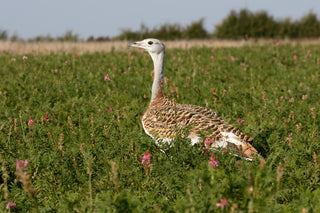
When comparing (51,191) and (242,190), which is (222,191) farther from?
(51,191)

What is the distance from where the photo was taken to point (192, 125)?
3963 mm

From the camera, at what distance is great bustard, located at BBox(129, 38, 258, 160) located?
12.0 ft

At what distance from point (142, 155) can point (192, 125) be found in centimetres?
64

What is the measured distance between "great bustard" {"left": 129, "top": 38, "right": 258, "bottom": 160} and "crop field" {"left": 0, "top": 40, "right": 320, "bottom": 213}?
0.25 meters

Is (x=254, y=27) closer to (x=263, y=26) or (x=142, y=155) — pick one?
(x=263, y=26)

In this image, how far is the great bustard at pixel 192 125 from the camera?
12.0 feet

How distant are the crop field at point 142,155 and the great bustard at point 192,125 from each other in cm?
25

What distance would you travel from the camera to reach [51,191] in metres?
3.35

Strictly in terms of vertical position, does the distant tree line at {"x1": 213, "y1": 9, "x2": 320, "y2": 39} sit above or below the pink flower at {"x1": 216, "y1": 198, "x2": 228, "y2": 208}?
above

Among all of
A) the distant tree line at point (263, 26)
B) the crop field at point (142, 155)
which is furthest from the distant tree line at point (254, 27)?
the crop field at point (142, 155)

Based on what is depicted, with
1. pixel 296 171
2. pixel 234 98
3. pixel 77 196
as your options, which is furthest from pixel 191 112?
pixel 234 98

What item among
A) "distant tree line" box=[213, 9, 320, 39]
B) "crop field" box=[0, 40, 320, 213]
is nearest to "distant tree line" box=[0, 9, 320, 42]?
"distant tree line" box=[213, 9, 320, 39]

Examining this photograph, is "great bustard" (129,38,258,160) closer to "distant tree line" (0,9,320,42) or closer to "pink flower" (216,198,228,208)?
"pink flower" (216,198,228,208)

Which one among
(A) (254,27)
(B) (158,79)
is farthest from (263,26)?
(B) (158,79)
